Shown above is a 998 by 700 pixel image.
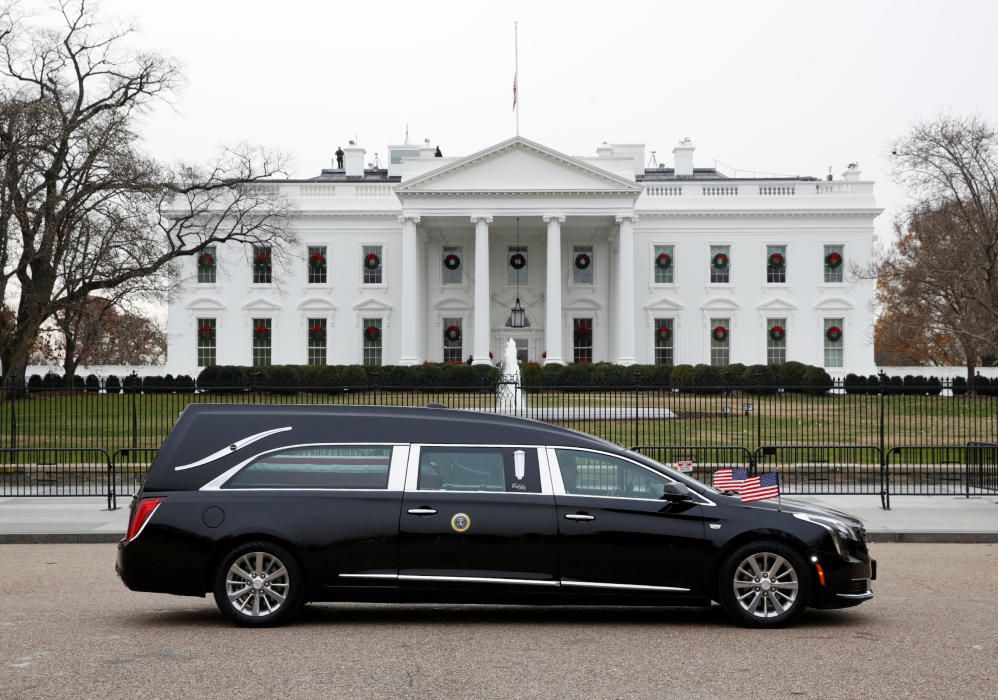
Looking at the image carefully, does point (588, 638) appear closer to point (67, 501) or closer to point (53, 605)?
point (53, 605)

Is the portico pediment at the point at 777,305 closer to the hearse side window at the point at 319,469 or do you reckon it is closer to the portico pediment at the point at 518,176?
the portico pediment at the point at 518,176

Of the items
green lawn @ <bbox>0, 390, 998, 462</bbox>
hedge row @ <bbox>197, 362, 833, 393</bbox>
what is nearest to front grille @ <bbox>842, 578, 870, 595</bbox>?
green lawn @ <bbox>0, 390, 998, 462</bbox>

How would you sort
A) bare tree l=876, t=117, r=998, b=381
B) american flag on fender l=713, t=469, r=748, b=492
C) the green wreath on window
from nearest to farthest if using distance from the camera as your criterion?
american flag on fender l=713, t=469, r=748, b=492 < bare tree l=876, t=117, r=998, b=381 < the green wreath on window

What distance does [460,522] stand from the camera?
847cm

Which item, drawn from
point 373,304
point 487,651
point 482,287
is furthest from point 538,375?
point 487,651

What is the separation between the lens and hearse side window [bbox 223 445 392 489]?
28.5 ft

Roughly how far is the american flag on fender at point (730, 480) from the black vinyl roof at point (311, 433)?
7.62 feet

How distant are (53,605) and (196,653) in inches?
103

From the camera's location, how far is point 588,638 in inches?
323

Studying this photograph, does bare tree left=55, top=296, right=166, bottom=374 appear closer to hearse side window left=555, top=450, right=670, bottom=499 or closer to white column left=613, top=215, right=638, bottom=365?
white column left=613, top=215, right=638, bottom=365

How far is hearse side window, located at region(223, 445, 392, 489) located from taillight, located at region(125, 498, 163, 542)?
572 millimetres

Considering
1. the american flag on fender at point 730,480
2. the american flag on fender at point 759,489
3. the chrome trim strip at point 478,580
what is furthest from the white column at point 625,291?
the chrome trim strip at point 478,580

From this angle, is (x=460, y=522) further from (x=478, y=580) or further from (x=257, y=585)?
(x=257, y=585)

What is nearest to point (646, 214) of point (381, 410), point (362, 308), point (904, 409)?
point (362, 308)
